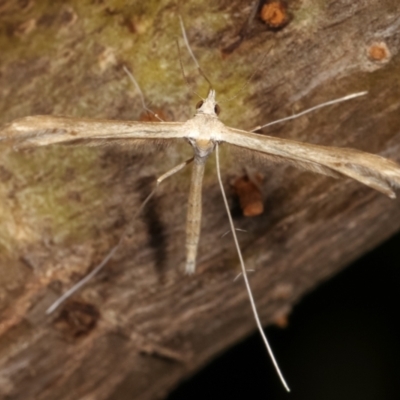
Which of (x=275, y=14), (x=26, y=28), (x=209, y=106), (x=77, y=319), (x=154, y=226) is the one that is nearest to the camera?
(x=275, y=14)

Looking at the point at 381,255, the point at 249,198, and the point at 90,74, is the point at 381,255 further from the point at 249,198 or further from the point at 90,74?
the point at 90,74

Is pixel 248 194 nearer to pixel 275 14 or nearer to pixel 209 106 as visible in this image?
pixel 209 106

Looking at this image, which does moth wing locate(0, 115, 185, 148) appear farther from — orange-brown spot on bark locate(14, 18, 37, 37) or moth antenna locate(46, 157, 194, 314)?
orange-brown spot on bark locate(14, 18, 37, 37)

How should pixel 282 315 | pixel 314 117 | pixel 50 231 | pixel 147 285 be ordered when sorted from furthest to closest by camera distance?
pixel 282 315 < pixel 147 285 < pixel 50 231 < pixel 314 117

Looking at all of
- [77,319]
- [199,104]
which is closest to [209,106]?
[199,104]

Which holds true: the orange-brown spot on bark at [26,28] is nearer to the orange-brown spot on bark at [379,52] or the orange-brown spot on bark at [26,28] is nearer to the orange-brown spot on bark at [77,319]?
the orange-brown spot on bark at [77,319]

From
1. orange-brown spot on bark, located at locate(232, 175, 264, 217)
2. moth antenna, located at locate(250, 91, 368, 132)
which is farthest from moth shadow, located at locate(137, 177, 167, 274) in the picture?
moth antenna, located at locate(250, 91, 368, 132)

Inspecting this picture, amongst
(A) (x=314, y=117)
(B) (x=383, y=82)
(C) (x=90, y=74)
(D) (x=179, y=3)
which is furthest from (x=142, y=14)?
(B) (x=383, y=82)
